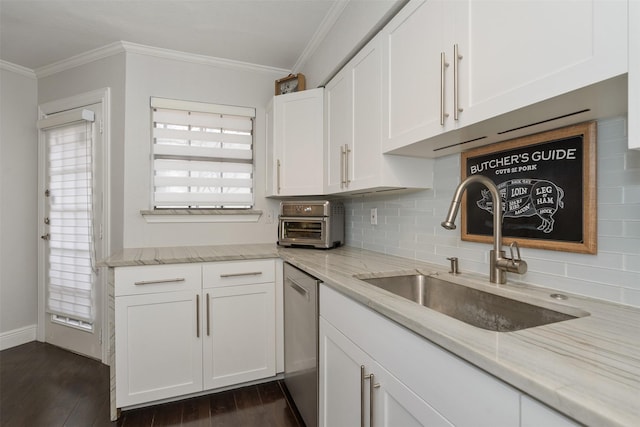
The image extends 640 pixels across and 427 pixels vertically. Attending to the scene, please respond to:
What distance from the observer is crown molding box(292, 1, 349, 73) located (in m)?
1.99

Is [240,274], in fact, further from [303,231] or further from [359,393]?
[359,393]

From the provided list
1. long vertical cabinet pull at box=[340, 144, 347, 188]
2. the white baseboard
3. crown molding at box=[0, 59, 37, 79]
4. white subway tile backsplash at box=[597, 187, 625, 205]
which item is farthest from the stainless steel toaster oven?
crown molding at box=[0, 59, 37, 79]

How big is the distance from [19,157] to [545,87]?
153 inches

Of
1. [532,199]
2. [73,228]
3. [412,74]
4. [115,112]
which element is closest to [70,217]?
[73,228]

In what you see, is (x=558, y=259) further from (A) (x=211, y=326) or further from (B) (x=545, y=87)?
(A) (x=211, y=326)

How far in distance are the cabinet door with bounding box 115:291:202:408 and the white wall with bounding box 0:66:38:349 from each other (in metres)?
1.87

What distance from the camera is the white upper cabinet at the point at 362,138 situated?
5.24ft

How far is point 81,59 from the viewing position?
105 inches

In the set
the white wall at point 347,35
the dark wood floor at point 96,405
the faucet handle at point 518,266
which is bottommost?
the dark wood floor at point 96,405

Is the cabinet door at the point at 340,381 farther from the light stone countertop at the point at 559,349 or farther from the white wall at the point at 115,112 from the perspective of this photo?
the white wall at the point at 115,112

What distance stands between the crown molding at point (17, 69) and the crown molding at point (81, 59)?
0.05 metres

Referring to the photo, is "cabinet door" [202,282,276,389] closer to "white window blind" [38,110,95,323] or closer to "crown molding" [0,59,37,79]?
"white window blind" [38,110,95,323]

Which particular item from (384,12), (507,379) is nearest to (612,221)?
(507,379)

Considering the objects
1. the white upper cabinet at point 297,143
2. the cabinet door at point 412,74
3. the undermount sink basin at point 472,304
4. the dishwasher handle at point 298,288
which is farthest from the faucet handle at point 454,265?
the white upper cabinet at point 297,143
